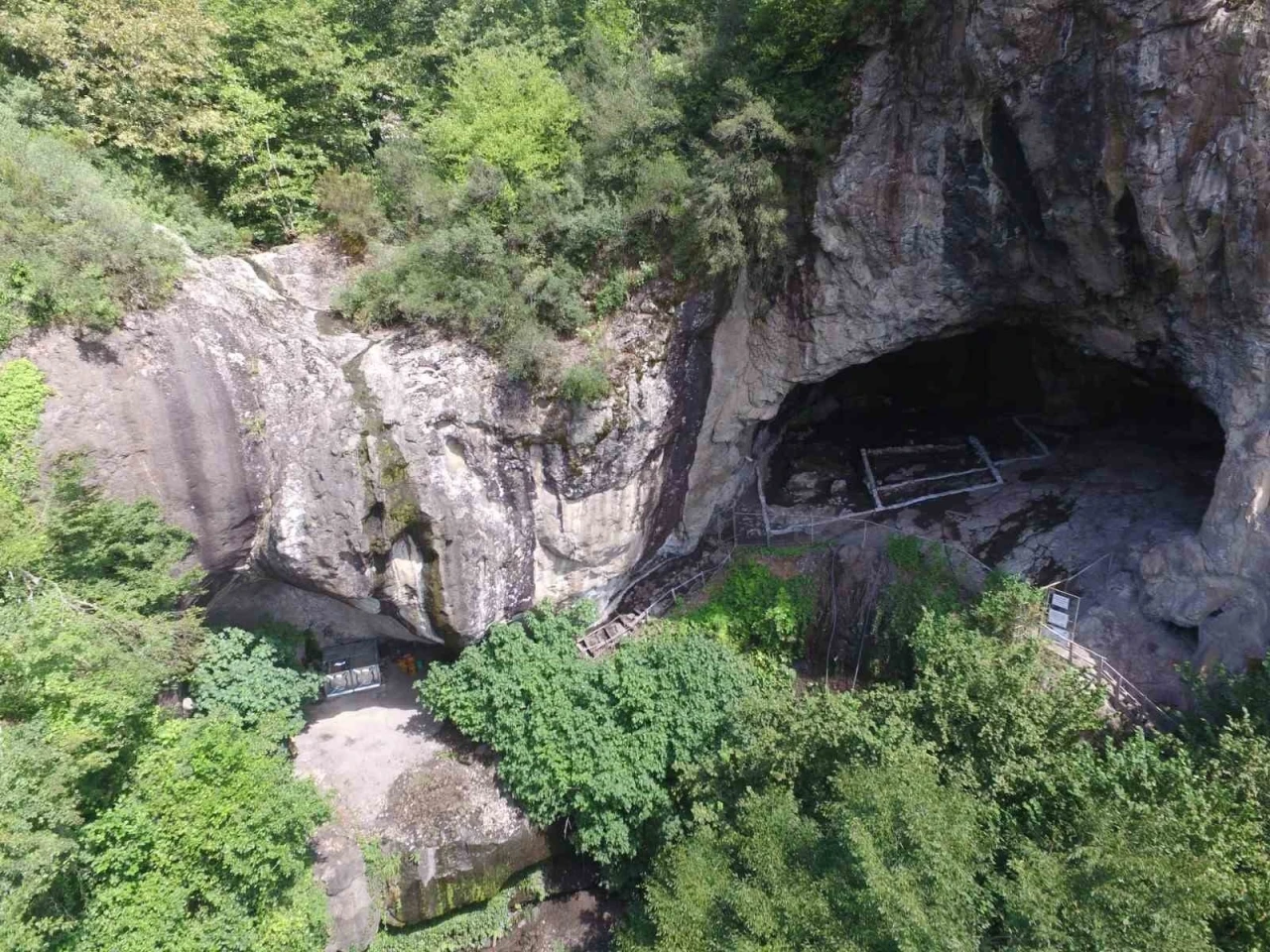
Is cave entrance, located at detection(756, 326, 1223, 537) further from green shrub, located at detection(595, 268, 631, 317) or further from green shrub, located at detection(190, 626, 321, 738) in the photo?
green shrub, located at detection(190, 626, 321, 738)

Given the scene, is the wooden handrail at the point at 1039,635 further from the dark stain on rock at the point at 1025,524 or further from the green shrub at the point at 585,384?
the green shrub at the point at 585,384

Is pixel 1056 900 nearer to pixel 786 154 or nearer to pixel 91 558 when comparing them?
pixel 786 154

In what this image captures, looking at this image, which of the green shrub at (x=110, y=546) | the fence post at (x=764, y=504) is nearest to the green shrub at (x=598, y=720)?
the fence post at (x=764, y=504)

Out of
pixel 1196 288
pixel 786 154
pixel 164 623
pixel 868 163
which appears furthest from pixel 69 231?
pixel 1196 288

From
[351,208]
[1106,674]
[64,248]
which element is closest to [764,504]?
[1106,674]

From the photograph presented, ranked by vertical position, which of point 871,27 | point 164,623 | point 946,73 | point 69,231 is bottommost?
point 164,623

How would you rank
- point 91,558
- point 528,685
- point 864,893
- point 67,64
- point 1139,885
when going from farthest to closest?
point 528,685 < point 67,64 < point 91,558 < point 864,893 < point 1139,885
